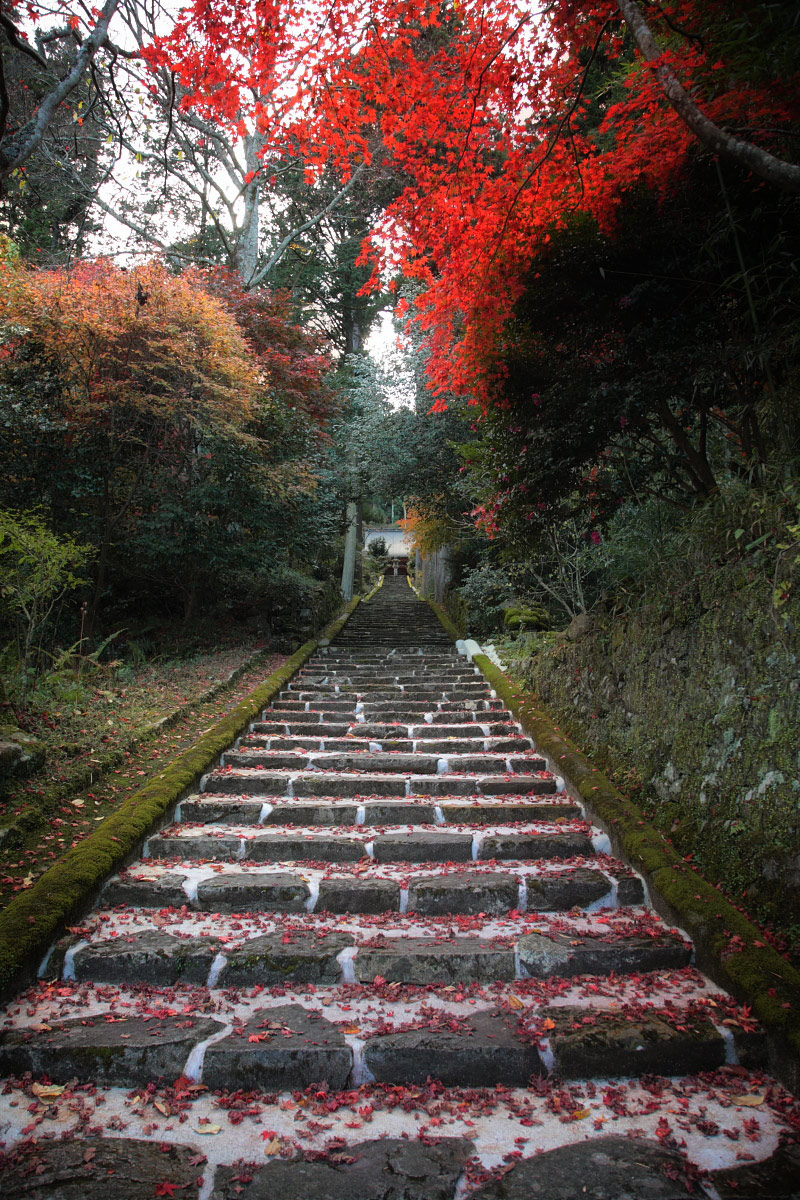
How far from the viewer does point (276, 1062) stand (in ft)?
7.21

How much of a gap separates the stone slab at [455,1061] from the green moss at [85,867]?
1484 mm

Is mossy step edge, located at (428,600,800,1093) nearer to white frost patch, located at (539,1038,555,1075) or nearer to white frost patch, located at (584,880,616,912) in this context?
white frost patch, located at (584,880,616,912)

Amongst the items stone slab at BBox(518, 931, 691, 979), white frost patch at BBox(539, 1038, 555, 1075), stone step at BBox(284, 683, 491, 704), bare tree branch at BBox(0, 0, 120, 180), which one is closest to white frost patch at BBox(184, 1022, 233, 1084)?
white frost patch at BBox(539, 1038, 555, 1075)

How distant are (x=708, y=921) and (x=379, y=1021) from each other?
1.49 metres

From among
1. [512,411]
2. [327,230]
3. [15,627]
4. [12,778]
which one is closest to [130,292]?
[15,627]

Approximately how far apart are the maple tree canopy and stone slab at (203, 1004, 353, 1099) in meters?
3.84

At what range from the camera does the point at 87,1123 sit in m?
1.97

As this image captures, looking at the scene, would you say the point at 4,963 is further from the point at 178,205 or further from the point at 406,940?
the point at 178,205

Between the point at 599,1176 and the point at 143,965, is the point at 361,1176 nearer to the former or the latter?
the point at 599,1176

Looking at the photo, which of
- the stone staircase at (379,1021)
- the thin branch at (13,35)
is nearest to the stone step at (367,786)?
the stone staircase at (379,1021)

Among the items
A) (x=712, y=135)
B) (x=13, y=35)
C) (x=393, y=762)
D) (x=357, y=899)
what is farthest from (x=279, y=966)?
(x=13, y=35)

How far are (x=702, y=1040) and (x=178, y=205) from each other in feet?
55.3

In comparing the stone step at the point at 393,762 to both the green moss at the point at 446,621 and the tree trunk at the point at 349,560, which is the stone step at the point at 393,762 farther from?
the tree trunk at the point at 349,560

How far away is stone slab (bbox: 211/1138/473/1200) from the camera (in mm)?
1742
